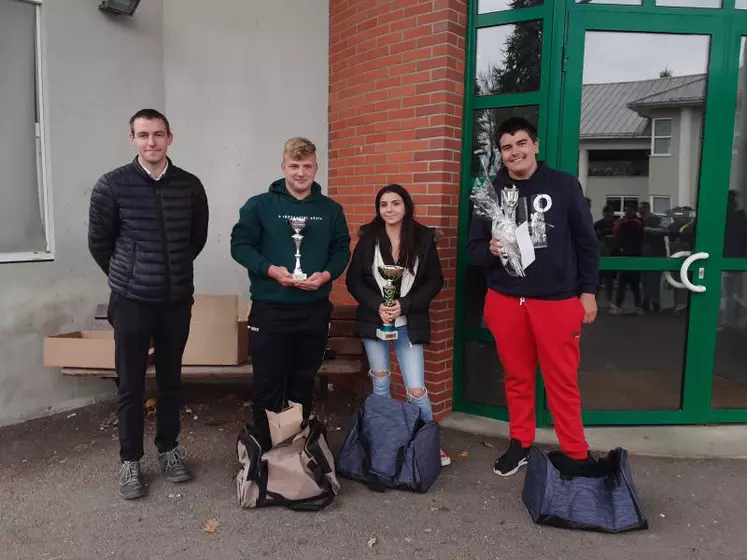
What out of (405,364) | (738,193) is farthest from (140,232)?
(738,193)

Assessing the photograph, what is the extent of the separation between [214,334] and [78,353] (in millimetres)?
923

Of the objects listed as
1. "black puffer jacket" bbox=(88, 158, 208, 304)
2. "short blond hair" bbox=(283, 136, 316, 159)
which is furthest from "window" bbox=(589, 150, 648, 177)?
"black puffer jacket" bbox=(88, 158, 208, 304)

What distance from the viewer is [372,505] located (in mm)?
3195

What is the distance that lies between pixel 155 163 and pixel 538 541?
8.88 ft

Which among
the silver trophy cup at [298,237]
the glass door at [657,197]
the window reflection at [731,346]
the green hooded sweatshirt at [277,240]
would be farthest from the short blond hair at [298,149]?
the window reflection at [731,346]

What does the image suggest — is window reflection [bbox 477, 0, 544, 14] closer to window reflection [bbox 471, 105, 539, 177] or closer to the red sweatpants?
window reflection [bbox 471, 105, 539, 177]

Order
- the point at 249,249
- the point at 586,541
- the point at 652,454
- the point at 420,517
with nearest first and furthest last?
the point at 586,541 < the point at 420,517 < the point at 249,249 < the point at 652,454

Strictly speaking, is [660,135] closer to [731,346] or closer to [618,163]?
[618,163]

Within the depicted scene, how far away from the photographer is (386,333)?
3.49m

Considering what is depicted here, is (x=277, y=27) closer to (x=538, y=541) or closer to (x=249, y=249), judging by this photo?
(x=249, y=249)

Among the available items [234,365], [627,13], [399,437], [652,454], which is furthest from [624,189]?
[234,365]

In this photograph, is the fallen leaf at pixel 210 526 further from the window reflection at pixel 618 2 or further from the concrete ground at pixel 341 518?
the window reflection at pixel 618 2

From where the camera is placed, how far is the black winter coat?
3488mm

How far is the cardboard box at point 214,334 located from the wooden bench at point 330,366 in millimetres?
67
